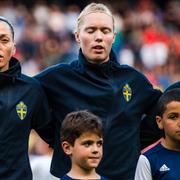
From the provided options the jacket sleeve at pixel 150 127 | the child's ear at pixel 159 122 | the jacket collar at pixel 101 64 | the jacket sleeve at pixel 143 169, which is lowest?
the jacket sleeve at pixel 143 169

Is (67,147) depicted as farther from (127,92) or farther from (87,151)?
(127,92)

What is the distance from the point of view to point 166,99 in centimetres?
635

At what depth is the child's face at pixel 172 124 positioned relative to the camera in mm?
6211

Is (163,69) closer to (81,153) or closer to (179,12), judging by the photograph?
(179,12)

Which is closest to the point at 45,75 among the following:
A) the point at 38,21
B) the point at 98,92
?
the point at 98,92

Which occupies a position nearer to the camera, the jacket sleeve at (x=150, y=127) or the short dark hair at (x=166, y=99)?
the short dark hair at (x=166, y=99)

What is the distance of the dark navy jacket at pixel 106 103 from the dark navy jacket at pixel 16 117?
20 cm

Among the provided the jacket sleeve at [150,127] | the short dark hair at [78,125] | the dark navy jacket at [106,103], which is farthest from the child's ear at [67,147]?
A: the jacket sleeve at [150,127]

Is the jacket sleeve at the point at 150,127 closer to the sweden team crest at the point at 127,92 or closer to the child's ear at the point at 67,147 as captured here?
the sweden team crest at the point at 127,92

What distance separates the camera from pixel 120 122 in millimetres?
6539

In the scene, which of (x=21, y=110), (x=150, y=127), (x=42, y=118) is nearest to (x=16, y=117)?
(x=21, y=110)

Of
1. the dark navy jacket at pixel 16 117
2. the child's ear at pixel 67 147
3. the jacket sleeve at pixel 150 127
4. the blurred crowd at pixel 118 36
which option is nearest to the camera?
the child's ear at pixel 67 147

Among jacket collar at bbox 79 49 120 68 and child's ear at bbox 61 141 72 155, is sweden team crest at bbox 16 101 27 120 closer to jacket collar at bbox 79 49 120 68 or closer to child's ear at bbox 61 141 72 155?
child's ear at bbox 61 141 72 155

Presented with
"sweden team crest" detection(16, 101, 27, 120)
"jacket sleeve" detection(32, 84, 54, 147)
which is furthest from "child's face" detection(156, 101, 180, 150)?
"sweden team crest" detection(16, 101, 27, 120)
